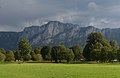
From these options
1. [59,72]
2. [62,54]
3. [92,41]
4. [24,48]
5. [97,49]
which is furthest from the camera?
[62,54]

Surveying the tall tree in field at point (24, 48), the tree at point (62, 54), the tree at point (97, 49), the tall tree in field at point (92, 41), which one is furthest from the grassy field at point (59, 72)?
the tree at point (62, 54)

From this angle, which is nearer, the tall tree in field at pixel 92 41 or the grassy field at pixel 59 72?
the grassy field at pixel 59 72

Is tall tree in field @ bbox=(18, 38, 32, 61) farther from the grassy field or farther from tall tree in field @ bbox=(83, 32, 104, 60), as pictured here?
the grassy field

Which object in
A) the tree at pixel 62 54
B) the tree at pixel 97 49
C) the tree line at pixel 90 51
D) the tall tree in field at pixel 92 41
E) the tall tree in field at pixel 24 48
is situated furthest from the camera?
the tree at pixel 62 54

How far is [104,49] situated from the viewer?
139000mm

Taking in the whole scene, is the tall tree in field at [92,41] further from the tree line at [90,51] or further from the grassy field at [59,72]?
the grassy field at [59,72]

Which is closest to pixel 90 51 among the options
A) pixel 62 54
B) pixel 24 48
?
pixel 62 54

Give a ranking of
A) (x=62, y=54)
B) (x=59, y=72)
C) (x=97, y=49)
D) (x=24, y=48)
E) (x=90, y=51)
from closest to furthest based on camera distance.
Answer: (x=59, y=72) → (x=97, y=49) → (x=90, y=51) → (x=24, y=48) → (x=62, y=54)

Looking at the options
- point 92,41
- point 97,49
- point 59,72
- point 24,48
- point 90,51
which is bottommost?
point 59,72

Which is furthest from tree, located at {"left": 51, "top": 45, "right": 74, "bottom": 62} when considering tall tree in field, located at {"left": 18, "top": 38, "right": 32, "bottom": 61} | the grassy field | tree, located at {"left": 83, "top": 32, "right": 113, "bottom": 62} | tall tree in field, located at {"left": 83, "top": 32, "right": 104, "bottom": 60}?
Result: the grassy field

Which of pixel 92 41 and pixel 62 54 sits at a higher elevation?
pixel 92 41

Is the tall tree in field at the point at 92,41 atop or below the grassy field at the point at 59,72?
atop

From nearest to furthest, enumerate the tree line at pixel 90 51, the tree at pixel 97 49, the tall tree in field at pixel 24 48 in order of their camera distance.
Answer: the tree line at pixel 90 51 < the tree at pixel 97 49 < the tall tree in field at pixel 24 48

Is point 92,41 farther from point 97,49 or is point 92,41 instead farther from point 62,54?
point 62,54
